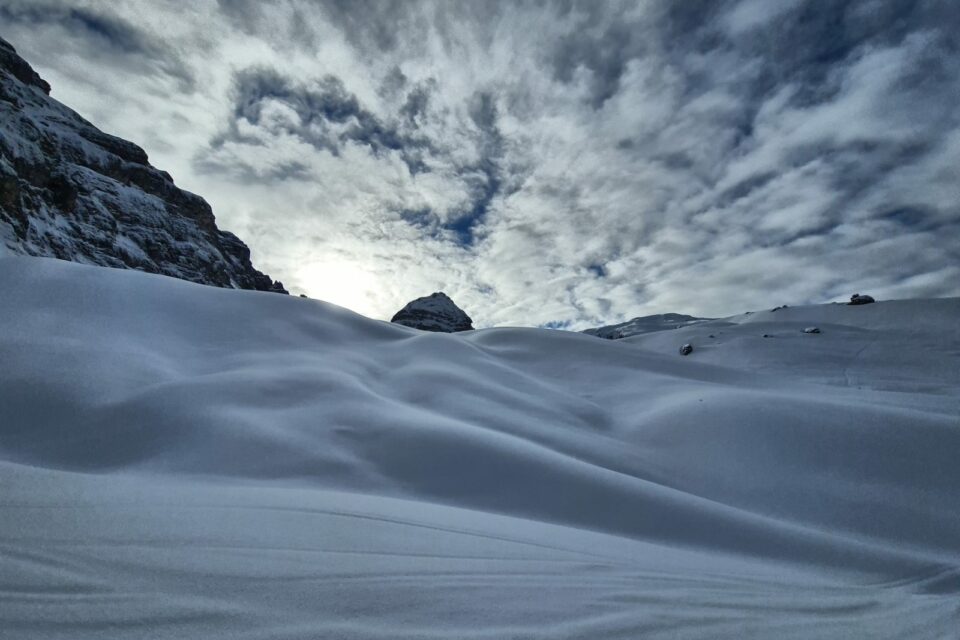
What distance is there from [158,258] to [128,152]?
37.8 feet

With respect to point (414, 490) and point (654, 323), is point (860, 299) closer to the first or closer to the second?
point (654, 323)

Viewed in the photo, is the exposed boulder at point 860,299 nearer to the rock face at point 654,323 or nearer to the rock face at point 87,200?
the rock face at point 654,323

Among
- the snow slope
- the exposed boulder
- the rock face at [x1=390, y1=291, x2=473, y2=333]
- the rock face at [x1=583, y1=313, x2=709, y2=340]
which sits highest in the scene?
the rock face at [x1=390, y1=291, x2=473, y2=333]

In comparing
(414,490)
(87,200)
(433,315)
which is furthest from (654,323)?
(87,200)

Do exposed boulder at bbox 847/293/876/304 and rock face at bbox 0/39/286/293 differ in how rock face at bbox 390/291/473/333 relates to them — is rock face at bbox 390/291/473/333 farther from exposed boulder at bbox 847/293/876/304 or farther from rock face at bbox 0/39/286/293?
exposed boulder at bbox 847/293/876/304

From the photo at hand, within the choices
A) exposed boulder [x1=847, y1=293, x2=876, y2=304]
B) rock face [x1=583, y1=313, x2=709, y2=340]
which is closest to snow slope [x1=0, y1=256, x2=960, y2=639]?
exposed boulder [x1=847, y1=293, x2=876, y2=304]

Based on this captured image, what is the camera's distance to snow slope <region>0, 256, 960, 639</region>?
103 centimetres

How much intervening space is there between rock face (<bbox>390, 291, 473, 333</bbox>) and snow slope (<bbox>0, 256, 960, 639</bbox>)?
28.7 meters

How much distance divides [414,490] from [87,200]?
94.4ft

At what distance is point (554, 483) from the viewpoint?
2227mm

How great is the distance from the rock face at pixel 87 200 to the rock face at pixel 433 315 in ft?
42.9

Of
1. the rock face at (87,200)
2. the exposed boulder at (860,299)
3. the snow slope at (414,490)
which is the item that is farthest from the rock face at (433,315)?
the snow slope at (414,490)

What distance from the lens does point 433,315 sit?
112 feet

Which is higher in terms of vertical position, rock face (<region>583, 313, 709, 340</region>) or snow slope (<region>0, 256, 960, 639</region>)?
rock face (<region>583, 313, 709, 340</region>)
